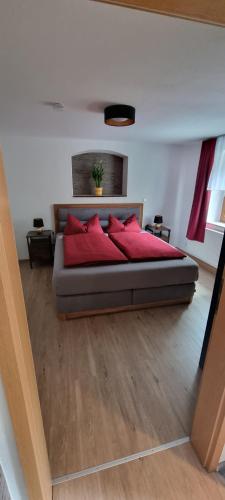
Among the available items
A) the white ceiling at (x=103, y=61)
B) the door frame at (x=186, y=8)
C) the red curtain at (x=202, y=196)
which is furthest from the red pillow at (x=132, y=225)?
the door frame at (x=186, y=8)

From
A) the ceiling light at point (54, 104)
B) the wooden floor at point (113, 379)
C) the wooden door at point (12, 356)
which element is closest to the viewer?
the wooden door at point (12, 356)

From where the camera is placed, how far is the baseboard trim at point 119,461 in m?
1.18

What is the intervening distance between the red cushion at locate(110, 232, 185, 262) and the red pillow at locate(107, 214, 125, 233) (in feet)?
1.23

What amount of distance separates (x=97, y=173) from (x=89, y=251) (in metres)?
2.04

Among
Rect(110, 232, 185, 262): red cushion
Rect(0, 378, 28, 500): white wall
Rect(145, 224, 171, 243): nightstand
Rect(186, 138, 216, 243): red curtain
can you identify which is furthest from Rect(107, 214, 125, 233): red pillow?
Rect(0, 378, 28, 500): white wall

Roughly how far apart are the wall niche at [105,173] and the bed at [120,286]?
2096 millimetres

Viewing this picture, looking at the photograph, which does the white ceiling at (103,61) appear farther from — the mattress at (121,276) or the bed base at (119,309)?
the bed base at (119,309)

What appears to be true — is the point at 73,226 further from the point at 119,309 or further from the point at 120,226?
the point at 119,309

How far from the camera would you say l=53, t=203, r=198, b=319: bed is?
7.66 feet

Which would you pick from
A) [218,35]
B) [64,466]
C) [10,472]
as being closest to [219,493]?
[64,466]

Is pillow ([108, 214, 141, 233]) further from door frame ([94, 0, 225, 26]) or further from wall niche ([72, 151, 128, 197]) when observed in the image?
door frame ([94, 0, 225, 26])

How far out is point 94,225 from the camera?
3.96m

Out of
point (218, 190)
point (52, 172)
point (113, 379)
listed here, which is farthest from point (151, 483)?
point (52, 172)

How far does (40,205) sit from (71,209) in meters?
0.57
